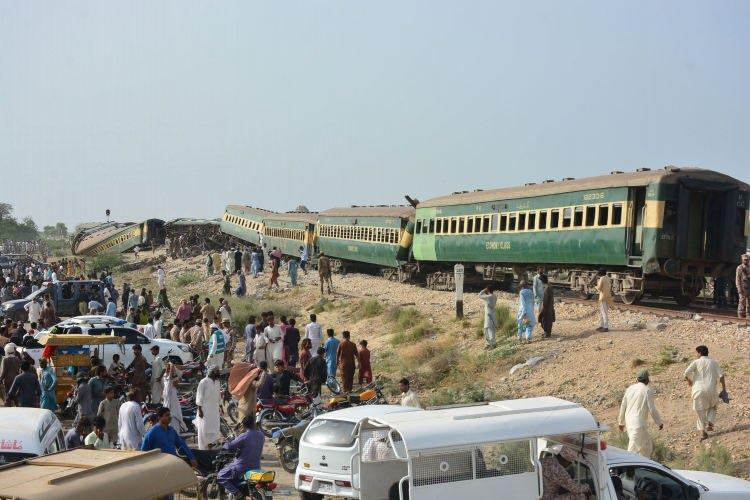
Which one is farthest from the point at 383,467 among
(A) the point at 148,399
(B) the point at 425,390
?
(B) the point at 425,390

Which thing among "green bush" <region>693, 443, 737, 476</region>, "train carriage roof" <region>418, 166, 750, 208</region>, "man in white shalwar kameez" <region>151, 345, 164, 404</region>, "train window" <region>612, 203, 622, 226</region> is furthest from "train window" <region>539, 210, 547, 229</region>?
"green bush" <region>693, 443, 737, 476</region>

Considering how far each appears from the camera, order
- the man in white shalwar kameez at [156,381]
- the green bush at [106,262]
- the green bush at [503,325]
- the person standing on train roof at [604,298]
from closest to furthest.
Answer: the man in white shalwar kameez at [156,381] → the person standing on train roof at [604,298] → the green bush at [503,325] → the green bush at [106,262]

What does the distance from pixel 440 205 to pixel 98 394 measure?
19.9m

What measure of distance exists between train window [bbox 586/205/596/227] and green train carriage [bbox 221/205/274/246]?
35.1 meters

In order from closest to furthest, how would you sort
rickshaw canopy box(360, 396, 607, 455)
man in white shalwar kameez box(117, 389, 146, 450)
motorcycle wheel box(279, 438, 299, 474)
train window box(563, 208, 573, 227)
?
rickshaw canopy box(360, 396, 607, 455), man in white shalwar kameez box(117, 389, 146, 450), motorcycle wheel box(279, 438, 299, 474), train window box(563, 208, 573, 227)

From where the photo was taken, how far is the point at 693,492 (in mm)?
Answer: 8695

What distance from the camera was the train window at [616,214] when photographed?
2148 centimetres

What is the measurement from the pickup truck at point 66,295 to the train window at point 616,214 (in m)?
17.1

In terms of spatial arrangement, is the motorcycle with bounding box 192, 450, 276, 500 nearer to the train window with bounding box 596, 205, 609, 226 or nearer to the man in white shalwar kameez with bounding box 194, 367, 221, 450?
the man in white shalwar kameez with bounding box 194, 367, 221, 450

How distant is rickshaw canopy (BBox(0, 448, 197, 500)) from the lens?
6082mm

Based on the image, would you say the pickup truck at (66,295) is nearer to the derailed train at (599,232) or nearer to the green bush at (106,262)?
the derailed train at (599,232)

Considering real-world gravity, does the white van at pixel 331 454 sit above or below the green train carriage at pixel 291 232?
below

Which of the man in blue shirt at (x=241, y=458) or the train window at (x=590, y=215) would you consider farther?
the train window at (x=590, y=215)

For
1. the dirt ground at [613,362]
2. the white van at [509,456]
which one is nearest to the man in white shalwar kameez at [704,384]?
the dirt ground at [613,362]
